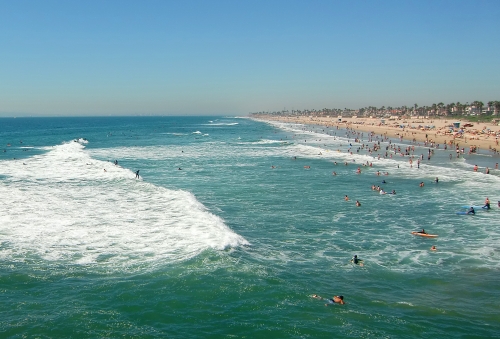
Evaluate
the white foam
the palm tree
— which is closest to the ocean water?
the white foam

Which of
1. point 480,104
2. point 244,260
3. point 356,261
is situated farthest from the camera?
point 480,104

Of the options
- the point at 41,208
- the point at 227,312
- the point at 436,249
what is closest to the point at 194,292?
the point at 227,312

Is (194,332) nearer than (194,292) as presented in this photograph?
Yes

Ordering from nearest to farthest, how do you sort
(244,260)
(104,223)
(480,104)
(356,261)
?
(356,261) → (244,260) → (104,223) → (480,104)

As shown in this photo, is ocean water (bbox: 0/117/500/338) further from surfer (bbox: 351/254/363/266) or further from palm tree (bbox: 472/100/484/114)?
palm tree (bbox: 472/100/484/114)

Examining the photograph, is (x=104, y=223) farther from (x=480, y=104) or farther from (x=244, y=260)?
(x=480, y=104)

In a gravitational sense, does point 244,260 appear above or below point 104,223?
below

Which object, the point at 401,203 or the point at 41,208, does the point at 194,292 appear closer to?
the point at 41,208

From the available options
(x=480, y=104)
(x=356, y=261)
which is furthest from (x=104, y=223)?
(x=480, y=104)
